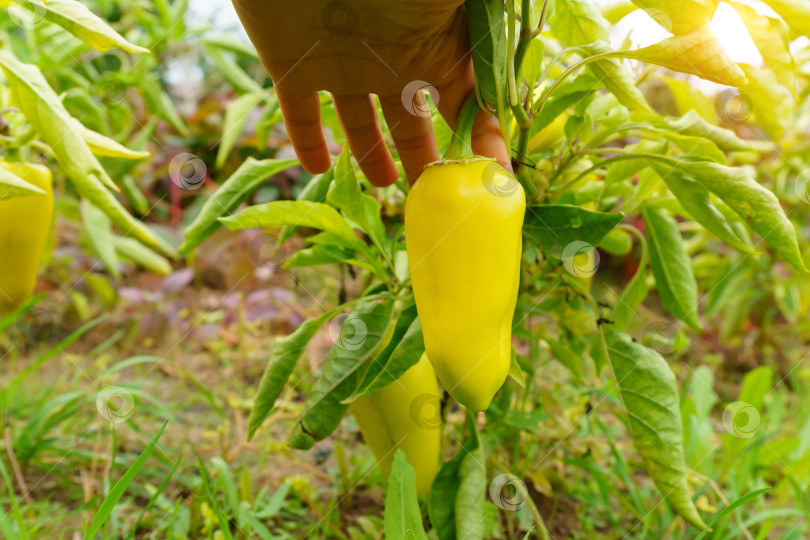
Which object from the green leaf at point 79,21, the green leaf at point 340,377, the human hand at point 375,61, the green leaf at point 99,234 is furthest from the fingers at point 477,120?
the green leaf at point 99,234

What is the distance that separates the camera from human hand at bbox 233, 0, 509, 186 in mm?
579

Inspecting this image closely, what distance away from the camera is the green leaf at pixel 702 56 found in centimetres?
54

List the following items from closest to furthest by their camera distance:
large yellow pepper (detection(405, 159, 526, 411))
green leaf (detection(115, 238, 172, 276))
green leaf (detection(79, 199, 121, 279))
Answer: large yellow pepper (detection(405, 159, 526, 411))
green leaf (detection(79, 199, 121, 279))
green leaf (detection(115, 238, 172, 276))

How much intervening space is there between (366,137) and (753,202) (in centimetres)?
42

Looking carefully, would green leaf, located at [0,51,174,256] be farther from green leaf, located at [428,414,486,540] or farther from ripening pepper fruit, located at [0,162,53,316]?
green leaf, located at [428,414,486,540]

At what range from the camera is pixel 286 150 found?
1.84 meters

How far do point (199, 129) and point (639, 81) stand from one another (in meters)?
1.75

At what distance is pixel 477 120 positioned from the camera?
0.64 meters

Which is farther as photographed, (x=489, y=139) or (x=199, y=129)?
(x=199, y=129)

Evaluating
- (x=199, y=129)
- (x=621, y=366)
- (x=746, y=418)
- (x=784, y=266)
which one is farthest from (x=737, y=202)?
(x=199, y=129)

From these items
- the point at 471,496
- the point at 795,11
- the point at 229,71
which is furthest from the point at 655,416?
the point at 229,71

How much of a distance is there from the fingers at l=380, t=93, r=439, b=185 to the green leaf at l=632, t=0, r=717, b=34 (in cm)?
24

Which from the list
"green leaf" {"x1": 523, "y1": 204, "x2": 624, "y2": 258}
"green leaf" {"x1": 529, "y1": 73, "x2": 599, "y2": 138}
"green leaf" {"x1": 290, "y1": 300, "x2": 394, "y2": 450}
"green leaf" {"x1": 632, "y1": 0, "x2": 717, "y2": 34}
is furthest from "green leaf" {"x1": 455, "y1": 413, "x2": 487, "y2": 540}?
"green leaf" {"x1": 632, "y1": 0, "x2": 717, "y2": 34}

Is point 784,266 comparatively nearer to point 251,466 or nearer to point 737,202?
point 737,202
